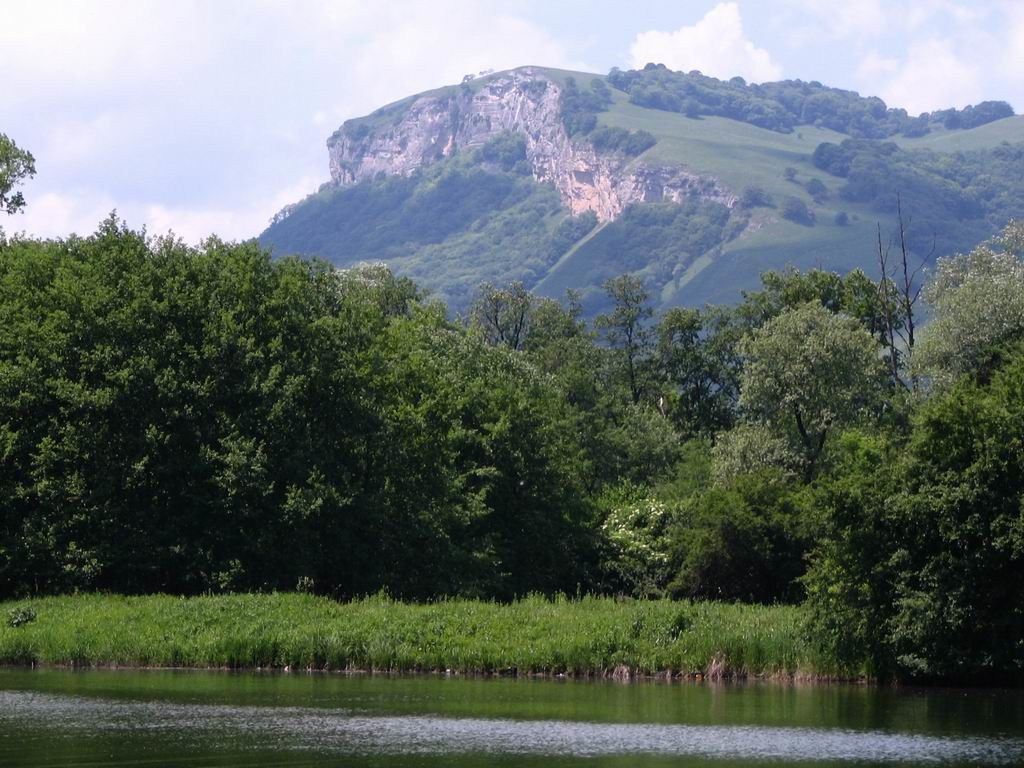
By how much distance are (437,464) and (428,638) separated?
19451 mm

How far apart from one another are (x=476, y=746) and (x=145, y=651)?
18704 millimetres

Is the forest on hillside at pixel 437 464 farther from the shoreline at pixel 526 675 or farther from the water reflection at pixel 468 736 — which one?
the water reflection at pixel 468 736

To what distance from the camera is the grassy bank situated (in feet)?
140

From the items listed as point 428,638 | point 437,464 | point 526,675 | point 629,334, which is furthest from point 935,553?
point 629,334

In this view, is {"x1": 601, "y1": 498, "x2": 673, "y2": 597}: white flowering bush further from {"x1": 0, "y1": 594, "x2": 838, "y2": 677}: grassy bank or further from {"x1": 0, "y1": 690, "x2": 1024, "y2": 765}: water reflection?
{"x1": 0, "y1": 690, "x2": 1024, "y2": 765}: water reflection

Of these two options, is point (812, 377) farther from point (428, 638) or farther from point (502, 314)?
point (502, 314)

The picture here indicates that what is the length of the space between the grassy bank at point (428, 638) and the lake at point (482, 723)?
3.89ft

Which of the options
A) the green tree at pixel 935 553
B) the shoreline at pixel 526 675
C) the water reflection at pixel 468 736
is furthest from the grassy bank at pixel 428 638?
the water reflection at pixel 468 736

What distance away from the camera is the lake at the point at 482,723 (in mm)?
27734

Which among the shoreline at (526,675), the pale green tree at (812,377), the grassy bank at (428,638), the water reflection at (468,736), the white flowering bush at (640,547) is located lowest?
the water reflection at (468,736)

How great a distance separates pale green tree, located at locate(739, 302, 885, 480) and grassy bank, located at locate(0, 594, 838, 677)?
32.8m

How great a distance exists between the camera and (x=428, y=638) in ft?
146

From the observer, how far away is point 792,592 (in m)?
64.1

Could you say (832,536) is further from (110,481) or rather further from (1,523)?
(1,523)
